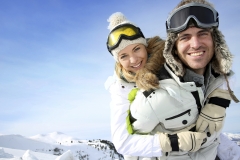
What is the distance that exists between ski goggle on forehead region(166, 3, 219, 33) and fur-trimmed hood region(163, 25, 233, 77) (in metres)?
0.09

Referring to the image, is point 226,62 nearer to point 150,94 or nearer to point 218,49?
point 218,49

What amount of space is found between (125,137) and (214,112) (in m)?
Result: 0.92

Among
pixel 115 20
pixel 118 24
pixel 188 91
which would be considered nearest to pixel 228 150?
pixel 188 91

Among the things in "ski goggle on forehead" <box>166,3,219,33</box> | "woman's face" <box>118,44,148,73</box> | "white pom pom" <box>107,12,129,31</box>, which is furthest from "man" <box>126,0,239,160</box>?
"white pom pom" <box>107,12,129,31</box>

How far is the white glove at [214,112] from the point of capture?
86.8 inches

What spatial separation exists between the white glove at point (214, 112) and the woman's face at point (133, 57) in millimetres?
979

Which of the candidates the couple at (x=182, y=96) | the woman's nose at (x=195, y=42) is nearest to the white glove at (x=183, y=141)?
the couple at (x=182, y=96)

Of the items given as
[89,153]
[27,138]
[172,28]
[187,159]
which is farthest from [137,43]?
[27,138]

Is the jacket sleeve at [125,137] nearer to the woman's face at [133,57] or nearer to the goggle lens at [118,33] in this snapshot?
the woman's face at [133,57]

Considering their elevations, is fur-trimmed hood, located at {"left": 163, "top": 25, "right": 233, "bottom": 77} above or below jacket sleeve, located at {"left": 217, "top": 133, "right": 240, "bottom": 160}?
above

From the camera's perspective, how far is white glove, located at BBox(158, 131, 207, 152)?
2.16m

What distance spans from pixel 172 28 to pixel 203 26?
0.30 m

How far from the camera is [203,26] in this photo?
2225 mm

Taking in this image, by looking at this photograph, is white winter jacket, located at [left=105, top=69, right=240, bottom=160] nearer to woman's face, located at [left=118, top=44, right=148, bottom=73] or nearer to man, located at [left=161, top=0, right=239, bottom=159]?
woman's face, located at [left=118, top=44, right=148, bottom=73]
